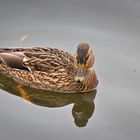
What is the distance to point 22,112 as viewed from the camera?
8828 millimetres

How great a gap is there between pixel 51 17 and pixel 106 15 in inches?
44.4

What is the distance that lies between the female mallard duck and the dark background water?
1.25ft

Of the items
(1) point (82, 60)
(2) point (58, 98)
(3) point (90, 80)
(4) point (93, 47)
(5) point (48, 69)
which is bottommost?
(2) point (58, 98)

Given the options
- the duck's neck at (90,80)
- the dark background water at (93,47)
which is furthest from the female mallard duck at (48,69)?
the dark background water at (93,47)

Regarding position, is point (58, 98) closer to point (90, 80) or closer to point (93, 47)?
point (90, 80)

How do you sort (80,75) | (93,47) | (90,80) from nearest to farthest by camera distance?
(80,75), (90,80), (93,47)

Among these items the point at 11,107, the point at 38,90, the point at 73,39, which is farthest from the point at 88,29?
the point at 11,107

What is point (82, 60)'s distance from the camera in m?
9.20

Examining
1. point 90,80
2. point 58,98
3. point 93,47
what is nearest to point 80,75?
point 90,80

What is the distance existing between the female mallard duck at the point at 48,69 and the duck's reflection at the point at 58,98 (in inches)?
4.5

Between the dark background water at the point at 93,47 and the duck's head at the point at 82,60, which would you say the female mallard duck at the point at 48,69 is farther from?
the dark background water at the point at 93,47

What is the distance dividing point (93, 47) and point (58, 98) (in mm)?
1475

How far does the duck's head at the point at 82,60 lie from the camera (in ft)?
30.2

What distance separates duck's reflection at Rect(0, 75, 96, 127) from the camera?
9.11 meters
